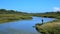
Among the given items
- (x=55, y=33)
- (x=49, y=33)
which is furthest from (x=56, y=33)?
(x=49, y=33)

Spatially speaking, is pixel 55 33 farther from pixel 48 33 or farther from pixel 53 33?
pixel 48 33

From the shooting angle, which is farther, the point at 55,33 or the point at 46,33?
the point at 46,33

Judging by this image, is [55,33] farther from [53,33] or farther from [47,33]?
[47,33]

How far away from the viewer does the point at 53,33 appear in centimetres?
1823

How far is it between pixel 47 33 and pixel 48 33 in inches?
5.7

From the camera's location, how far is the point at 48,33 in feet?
63.3

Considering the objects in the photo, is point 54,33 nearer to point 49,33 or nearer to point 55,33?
point 55,33

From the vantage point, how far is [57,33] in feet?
58.2

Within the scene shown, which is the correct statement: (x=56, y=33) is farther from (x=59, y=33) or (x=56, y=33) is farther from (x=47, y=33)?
(x=47, y=33)

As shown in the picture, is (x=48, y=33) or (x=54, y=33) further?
(x=48, y=33)

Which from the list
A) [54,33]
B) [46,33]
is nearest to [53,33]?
[54,33]

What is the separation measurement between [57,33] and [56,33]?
149 millimetres

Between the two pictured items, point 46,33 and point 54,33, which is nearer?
point 54,33

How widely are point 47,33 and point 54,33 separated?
1.53 m
